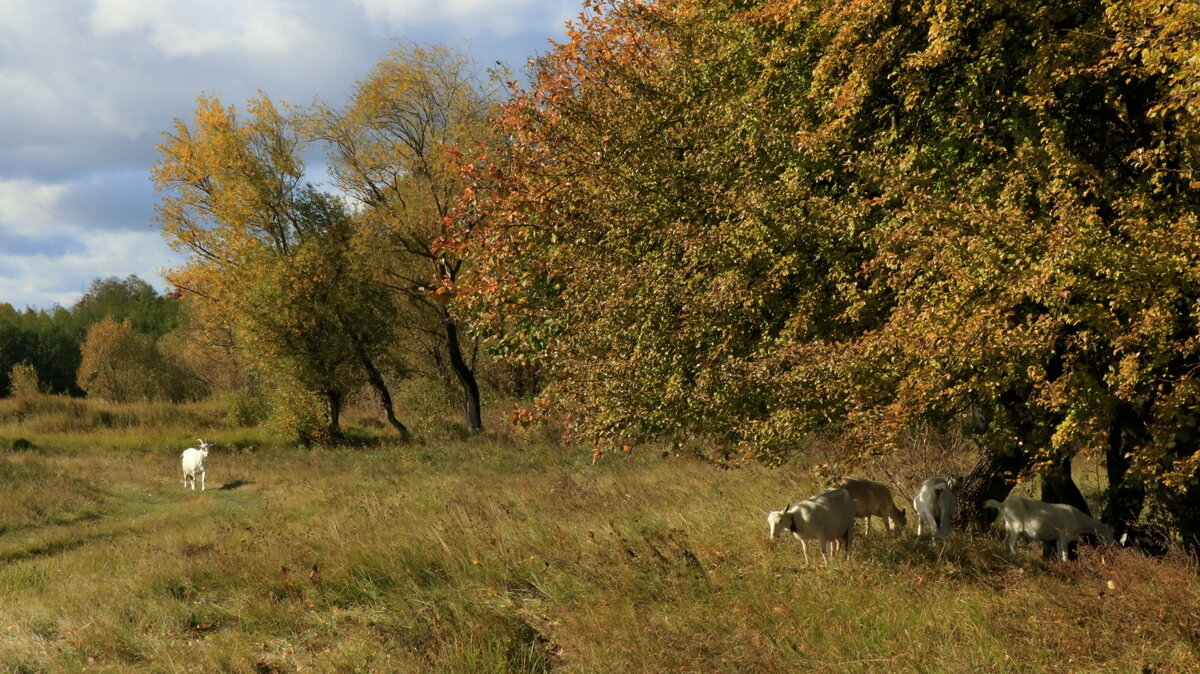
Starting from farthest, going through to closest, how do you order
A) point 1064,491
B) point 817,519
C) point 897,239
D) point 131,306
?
point 131,306 → point 1064,491 → point 817,519 → point 897,239

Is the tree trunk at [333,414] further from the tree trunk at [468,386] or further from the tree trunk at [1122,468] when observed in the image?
the tree trunk at [1122,468]

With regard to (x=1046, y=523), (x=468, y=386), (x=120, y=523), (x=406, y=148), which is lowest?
(x=120, y=523)

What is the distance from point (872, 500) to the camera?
1088 centimetres

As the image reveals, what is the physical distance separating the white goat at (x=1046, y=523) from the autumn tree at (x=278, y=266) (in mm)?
29074

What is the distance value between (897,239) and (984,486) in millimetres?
4734

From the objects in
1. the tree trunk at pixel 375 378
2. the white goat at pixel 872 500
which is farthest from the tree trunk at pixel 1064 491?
the tree trunk at pixel 375 378

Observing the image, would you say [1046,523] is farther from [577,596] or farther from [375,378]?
[375,378]

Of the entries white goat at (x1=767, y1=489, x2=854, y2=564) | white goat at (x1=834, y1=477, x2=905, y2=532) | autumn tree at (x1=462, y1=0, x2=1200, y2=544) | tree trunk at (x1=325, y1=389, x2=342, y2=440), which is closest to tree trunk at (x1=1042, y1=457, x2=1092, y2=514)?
autumn tree at (x1=462, y1=0, x2=1200, y2=544)

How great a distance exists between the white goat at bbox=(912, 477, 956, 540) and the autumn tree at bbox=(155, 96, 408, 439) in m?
28.1

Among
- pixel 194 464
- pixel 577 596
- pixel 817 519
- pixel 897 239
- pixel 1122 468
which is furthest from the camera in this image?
pixel 194 464

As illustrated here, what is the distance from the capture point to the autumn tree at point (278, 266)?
34250 mm

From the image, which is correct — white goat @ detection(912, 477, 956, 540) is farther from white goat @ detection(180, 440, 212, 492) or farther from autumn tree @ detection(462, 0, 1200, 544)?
white goat @ detection(180, 440, 212, 492)

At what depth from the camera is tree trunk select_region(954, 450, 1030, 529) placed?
1166cm

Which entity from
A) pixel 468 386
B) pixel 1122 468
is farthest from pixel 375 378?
pixel 1122 468
